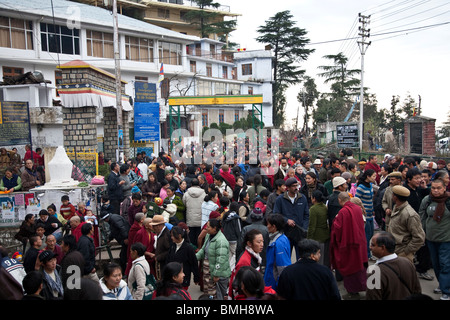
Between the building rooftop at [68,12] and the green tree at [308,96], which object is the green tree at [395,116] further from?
the building rooftop at [68,12]

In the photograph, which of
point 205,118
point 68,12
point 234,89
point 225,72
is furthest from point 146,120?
point 225,72

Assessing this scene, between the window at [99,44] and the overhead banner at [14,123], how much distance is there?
17850 mm

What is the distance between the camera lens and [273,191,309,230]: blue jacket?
245 inches

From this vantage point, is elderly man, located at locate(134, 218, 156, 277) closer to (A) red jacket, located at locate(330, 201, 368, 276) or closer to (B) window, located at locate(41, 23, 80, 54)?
(A) red jacket, located at locate(330, 201, 368, 276)

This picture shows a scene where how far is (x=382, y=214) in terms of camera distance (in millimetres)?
6816

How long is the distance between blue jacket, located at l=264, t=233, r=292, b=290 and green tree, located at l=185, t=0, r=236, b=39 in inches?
1852

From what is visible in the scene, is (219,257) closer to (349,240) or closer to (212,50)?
(349,240)

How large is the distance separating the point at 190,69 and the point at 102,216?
34930mm

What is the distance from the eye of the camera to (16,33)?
2533 cm

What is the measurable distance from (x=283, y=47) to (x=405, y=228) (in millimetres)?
43979

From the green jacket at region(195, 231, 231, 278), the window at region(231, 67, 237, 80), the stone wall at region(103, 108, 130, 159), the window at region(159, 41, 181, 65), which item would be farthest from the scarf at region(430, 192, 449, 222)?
the window at region(231, 67, 237, 80)

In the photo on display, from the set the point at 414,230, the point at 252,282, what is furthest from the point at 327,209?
the point at 252,282
